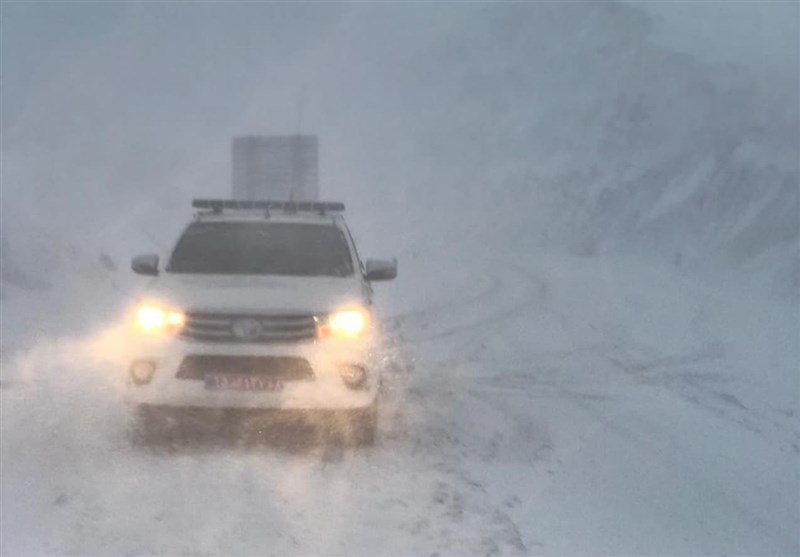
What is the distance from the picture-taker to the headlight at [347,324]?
7.14m

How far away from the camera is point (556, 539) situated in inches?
231

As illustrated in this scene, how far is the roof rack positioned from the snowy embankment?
1.83 meters

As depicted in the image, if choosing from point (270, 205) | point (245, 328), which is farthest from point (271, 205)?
point (245, 328)

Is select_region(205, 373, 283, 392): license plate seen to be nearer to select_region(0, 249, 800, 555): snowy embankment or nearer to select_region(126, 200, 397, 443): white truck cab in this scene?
select_region(126, 200, 397, 443): white truck cab

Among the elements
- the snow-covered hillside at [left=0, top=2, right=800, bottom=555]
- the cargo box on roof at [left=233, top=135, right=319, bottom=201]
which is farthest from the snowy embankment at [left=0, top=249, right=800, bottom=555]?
the cargo box on roof at [left=233, top=135, right=319, bottom=201]

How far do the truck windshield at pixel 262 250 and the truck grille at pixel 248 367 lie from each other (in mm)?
1262

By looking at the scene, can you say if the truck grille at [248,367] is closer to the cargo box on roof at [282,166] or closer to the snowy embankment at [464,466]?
the snowy embankment at [464,466]

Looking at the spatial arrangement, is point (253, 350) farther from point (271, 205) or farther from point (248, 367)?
point (271, 205)

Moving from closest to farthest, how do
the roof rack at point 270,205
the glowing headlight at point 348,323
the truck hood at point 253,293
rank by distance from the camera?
the truck hood at point 253,293 → the glowing headlight at point 348,323 → the roof rack at point 270,205

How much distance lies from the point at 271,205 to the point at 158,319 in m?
2.10

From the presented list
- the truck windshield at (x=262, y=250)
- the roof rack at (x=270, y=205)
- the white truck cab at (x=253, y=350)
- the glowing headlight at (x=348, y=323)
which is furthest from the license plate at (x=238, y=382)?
the roof rack at (x=270, y=205)

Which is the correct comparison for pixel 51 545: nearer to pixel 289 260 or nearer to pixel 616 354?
pixel 289 260

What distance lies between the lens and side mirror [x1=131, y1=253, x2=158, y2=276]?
26.3ft

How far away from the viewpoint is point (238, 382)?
692cm
